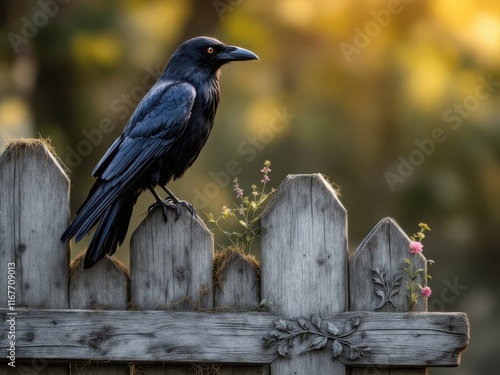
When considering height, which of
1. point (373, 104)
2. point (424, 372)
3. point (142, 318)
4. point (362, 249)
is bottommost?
point (424, 372)

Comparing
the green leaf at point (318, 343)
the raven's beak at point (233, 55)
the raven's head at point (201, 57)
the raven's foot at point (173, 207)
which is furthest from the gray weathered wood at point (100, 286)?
the raven's beak at point (233, 55)

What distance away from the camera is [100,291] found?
401 centimetres

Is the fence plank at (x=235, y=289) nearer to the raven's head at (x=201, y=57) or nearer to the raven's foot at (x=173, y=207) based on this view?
the raven's foot at (x=173, y=207)

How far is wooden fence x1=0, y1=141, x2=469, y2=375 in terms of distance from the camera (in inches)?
155

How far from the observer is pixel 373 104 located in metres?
8.77

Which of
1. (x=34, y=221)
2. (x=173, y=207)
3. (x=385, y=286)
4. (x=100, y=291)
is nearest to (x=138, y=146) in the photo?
(x=173, y=207)

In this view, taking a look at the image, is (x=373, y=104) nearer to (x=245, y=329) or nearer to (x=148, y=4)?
(x=148, y=4)

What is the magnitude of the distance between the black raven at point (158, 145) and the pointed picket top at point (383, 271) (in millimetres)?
812

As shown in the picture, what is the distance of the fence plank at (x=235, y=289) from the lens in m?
3.97

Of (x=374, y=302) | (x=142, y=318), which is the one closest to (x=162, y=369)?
(x=142, y=318)

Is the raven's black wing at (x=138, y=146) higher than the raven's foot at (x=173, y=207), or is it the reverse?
the raven's black wing at (x=138, y=146)

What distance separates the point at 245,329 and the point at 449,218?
4904mm

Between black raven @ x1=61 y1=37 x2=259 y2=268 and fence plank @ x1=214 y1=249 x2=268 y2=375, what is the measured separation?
32 centimetres

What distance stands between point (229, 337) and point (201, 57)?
1607mm
